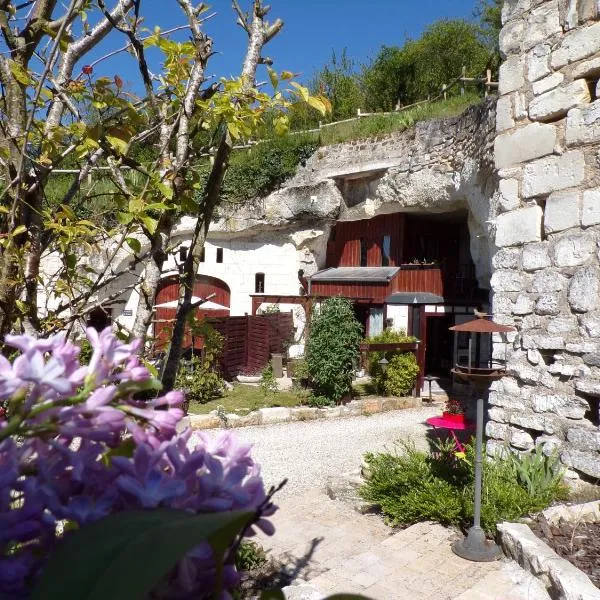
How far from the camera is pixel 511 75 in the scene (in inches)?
165

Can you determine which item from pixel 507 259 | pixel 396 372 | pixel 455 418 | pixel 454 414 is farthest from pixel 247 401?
pixel 507 259

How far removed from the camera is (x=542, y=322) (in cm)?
386

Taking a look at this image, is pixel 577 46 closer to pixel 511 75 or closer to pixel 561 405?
pixel 511 75

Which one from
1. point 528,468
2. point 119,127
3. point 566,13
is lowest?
point 528,468

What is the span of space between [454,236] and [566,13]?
10458 millimetres

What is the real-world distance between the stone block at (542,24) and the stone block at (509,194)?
3.28 feet

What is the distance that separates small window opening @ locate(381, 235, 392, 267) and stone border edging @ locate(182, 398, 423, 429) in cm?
495

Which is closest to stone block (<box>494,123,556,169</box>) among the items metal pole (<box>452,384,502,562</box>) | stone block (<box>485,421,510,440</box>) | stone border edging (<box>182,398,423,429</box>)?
stone block (<box>485,421,510,440</box>)

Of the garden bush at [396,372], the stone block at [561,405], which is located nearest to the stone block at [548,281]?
the stone block at [561,405]

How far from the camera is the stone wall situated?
357 centimetres

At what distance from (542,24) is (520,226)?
1452 mm

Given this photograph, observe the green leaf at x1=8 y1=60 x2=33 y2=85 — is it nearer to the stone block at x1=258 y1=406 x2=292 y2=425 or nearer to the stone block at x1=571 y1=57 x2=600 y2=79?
the stone block at x1=571 y1=57 x2=600 y2=79

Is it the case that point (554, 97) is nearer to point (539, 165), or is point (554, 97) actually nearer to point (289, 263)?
point (539, 165)

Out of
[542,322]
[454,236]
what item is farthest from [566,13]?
[454,236]
